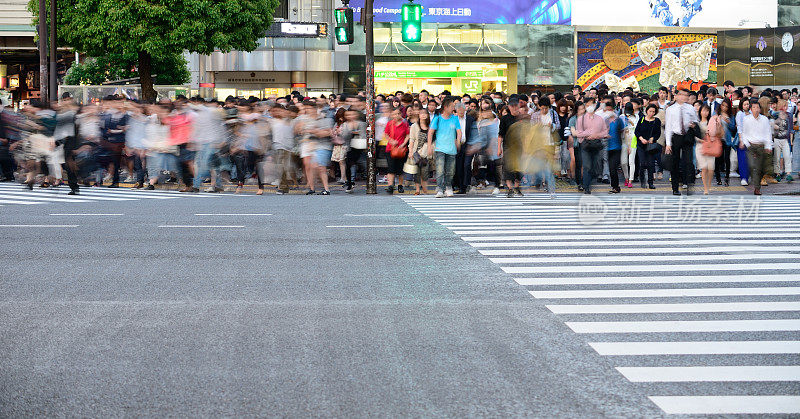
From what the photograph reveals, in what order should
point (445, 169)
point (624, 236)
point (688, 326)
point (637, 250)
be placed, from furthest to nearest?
point (445, 169), point (624, 236), point (637, 250), point (688, 326)

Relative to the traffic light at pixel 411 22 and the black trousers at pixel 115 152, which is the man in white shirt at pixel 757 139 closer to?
the traffic light at pixel 411 22

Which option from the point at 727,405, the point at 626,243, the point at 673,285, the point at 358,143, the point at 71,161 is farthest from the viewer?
the point at 358,143

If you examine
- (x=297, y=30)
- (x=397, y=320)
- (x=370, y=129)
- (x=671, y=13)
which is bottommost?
(x=397, y=320)

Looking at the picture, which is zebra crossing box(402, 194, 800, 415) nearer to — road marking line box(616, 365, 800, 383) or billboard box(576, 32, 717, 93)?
road marking line box(616, 365, 800, 383)

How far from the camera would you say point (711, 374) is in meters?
5.52

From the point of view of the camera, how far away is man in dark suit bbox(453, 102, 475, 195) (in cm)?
1762

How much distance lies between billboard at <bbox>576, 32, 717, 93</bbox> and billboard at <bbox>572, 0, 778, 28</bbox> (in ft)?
2.87

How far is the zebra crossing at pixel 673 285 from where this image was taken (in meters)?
5.44

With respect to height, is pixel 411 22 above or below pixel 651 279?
above

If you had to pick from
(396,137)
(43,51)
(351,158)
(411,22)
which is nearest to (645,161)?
(396,137)

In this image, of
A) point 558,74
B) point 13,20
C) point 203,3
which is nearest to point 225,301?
point 203,3

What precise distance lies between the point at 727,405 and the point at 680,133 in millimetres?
13285

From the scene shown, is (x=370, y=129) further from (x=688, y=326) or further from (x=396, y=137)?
(x=688, y=326)

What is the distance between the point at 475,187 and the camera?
2019 centimetres
